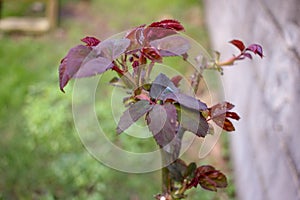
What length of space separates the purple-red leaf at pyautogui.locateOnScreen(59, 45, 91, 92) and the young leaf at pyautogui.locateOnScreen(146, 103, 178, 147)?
0.16 m

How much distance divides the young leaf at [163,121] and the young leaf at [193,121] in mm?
23

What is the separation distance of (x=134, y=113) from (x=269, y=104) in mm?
1050

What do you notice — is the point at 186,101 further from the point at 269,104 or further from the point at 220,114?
the point at 269,104

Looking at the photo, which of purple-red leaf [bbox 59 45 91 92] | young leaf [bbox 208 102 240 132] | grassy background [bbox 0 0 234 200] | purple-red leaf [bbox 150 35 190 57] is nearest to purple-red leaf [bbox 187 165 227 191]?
young leaf [bbox 208 102 240 132]

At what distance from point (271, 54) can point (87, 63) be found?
1.15m

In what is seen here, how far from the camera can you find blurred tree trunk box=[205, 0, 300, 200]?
1388mm

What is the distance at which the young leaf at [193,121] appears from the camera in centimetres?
78

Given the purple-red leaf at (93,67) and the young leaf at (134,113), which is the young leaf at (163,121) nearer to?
the young leaf at (134,113)

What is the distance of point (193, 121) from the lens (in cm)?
79

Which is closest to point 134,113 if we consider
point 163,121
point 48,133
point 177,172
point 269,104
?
point 163,121

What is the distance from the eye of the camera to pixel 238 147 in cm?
229

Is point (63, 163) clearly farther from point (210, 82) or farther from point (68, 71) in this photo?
point (68, 71)

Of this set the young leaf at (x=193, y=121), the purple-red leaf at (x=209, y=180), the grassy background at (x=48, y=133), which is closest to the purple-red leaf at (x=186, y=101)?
the young leaf at (x=193, y=121)

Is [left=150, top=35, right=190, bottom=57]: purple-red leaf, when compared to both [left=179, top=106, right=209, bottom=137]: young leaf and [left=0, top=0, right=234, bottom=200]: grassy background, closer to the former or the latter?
[left=179, top=106, right=209, bottom=137]: young leaf
